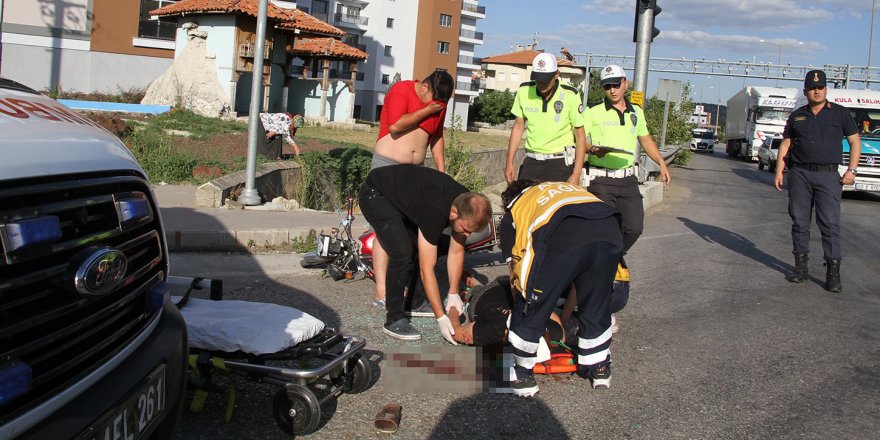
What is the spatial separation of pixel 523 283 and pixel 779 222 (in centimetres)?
1048

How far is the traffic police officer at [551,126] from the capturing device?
6926 mm

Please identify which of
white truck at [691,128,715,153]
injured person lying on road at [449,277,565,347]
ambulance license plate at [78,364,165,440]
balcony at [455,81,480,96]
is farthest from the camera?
balcony at [455,81,480,96]

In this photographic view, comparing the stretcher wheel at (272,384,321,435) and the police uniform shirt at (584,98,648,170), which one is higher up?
the police uniform shirt at (584,98,648,170)

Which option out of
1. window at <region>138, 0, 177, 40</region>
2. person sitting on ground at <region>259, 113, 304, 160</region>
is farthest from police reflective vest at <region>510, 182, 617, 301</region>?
window at <region>138, 0, 177, 40</region>

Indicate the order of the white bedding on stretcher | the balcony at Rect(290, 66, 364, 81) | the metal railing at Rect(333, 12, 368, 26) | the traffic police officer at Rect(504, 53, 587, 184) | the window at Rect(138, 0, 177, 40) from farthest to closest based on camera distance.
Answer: the metal railing at Rect(333, 12, 368, 26), the balcony at Rect(290, 66, 364, 81), the window at Rect(138, 0, 177, 40), the traffic police officer at Rect(504, 53, 587, 184), the white bedding on stretcher

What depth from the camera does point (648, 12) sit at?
40.9 ft

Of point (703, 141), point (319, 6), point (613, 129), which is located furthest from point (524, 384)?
point (319, 6)

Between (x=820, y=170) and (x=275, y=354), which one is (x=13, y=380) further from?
(x=820, y=170)

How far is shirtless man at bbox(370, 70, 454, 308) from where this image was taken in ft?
19.9

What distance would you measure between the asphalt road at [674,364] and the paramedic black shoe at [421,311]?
0.05m

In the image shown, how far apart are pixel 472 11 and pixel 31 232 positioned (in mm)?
88719

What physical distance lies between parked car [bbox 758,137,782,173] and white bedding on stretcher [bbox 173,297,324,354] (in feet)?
94.3

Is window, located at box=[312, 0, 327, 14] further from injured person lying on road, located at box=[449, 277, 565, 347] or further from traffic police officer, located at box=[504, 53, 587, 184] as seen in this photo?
injured person lying on road, located at box=[449, 277, 565, 347]

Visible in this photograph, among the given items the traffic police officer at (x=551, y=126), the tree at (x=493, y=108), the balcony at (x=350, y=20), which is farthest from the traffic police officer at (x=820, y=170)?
the tree at (x=493, y=108)
